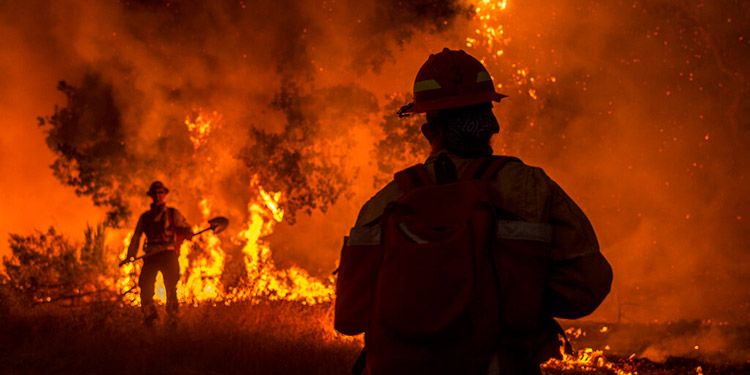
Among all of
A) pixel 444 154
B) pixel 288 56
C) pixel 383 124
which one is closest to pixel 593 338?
pixel 383 124

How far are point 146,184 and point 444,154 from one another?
13.1 metres

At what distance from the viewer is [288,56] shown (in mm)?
14750

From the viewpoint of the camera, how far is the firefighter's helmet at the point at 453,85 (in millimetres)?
2416

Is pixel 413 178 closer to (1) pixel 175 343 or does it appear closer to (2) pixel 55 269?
(1) pixel 175 343

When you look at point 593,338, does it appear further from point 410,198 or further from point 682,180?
point 410,198

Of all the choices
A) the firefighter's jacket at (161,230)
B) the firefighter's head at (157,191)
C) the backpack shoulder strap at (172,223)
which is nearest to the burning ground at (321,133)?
the firefighter's jacket at (161,230)

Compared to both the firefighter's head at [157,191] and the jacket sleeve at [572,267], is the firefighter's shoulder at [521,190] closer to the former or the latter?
the jacket sleeve at [572,267]

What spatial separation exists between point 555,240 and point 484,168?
0.29 metres

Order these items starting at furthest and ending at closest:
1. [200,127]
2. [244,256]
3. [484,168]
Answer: [244,256]
[200,127]
[484,168]

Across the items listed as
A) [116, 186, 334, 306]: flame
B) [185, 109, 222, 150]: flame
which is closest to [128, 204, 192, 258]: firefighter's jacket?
[116, 186, 334, 306]: flame

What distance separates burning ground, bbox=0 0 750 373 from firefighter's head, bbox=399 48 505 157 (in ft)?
23.0

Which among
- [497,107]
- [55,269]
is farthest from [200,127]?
[497,107]

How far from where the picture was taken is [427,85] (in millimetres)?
2475

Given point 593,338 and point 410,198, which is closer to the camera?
point 410,198
